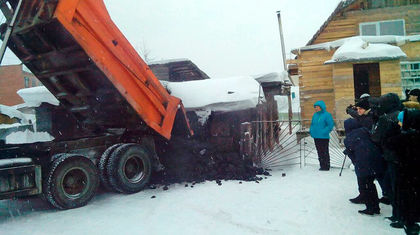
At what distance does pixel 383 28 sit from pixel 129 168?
15845 mm

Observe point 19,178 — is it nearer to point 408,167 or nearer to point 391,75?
point 408,167

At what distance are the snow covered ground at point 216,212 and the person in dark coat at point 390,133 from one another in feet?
1.00

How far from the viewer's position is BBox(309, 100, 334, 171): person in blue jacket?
727 centimetres

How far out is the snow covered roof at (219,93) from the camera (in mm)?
7629

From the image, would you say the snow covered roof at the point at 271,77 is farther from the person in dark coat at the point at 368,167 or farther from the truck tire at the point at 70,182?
the truck tire at the point at 70,182

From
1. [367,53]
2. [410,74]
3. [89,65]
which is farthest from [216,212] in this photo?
[410,74]

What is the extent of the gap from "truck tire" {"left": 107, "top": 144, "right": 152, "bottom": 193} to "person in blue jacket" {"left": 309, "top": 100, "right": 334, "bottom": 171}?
4.29m

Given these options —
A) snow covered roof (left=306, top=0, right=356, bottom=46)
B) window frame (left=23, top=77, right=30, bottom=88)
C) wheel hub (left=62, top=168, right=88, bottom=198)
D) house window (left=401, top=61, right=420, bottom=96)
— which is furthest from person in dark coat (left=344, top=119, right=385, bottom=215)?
window frame (left=23, top=77, right=30, bottom=88)

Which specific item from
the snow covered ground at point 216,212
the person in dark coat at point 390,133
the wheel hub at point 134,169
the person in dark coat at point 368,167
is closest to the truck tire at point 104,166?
the snow covered ground at point 216,212

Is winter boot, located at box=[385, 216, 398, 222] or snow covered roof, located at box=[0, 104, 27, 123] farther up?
snow covered roof, located at box=[0, 104, 27, 123]

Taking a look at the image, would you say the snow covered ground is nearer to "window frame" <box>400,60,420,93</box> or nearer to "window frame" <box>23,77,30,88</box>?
"window frame" <box>400,60,420,93</box>

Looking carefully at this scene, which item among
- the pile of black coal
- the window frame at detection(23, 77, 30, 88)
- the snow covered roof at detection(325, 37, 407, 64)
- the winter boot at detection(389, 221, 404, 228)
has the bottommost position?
the winter boot at detection(389, 221, 404, 228)

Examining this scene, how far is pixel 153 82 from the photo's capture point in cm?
606

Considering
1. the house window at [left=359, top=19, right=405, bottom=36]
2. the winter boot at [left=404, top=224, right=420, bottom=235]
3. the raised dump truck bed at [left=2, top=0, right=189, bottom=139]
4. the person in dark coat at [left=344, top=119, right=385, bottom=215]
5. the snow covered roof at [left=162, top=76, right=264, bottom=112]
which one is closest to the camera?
the winter boot at [left=404, top=224, right=420, bottom=235]
